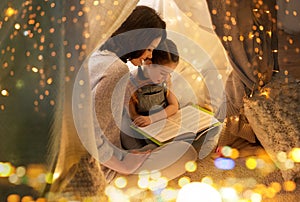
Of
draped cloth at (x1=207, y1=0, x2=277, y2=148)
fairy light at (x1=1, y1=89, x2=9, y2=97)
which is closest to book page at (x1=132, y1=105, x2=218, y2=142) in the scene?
draped cloth at (x1=207, y1=0, x2=277, y2=148)

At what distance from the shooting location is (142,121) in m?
2.36

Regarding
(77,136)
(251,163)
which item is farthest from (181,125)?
(77,136)

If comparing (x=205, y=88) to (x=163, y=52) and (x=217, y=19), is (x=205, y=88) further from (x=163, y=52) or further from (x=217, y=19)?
(x=217, y=19)

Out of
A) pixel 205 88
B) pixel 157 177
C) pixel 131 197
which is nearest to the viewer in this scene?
pixel 131 197

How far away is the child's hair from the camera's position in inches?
91.7

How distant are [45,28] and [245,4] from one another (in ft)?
3.17

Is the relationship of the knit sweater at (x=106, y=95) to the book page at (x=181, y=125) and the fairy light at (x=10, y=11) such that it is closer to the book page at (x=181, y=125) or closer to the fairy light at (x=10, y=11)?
the book page at (x=181, y=125)

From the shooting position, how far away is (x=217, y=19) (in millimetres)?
2059

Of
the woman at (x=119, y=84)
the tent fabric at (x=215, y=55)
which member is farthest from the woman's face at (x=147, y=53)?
the tent fabric at (x=215, y=55)

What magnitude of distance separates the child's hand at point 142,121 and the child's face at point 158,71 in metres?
0.22

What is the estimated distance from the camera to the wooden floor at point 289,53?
2035 mm

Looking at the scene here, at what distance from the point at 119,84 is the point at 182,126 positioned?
1.81 ft

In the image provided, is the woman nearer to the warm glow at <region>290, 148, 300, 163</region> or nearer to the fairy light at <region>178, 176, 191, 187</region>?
the fairy light at <region>178, 176, 191, 187</region>

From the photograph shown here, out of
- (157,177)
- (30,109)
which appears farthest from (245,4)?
(30,109)
